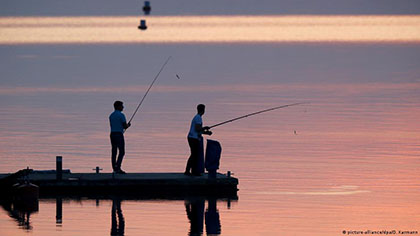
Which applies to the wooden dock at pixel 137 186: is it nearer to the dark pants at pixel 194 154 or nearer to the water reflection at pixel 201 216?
the dark pants at pixel 194 154

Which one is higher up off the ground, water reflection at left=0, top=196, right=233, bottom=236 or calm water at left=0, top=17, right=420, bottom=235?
calm water at left=0, top=17, right=420, bottom=235

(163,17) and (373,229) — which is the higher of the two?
(163,17)

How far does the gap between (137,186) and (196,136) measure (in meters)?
1.28

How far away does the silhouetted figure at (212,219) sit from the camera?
65.6 ft

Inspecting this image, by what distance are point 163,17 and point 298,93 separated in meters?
66.1

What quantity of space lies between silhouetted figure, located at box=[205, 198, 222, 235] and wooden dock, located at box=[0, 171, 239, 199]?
0.76 meters

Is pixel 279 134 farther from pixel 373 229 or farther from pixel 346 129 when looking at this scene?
pixel 373 229

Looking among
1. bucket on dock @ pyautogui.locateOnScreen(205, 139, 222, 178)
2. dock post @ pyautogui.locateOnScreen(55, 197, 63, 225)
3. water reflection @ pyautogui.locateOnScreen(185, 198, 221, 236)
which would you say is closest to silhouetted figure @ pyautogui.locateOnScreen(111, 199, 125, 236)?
dock post @ pyautogui.locateOnScreen(55, 197, 63, 225)

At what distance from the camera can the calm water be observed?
21281 mm

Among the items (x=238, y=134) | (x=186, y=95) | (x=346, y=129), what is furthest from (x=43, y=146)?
(x=186, y=95)

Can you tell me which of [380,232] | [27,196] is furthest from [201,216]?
[380,232]

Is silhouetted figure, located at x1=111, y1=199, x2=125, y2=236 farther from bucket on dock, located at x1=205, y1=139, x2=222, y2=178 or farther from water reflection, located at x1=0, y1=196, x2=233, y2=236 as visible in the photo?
bucket on dock, located at x1=205, y1=139, x2=222, y2=178

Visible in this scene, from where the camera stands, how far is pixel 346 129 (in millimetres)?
36438

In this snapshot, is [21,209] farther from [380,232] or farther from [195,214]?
[380,232]
